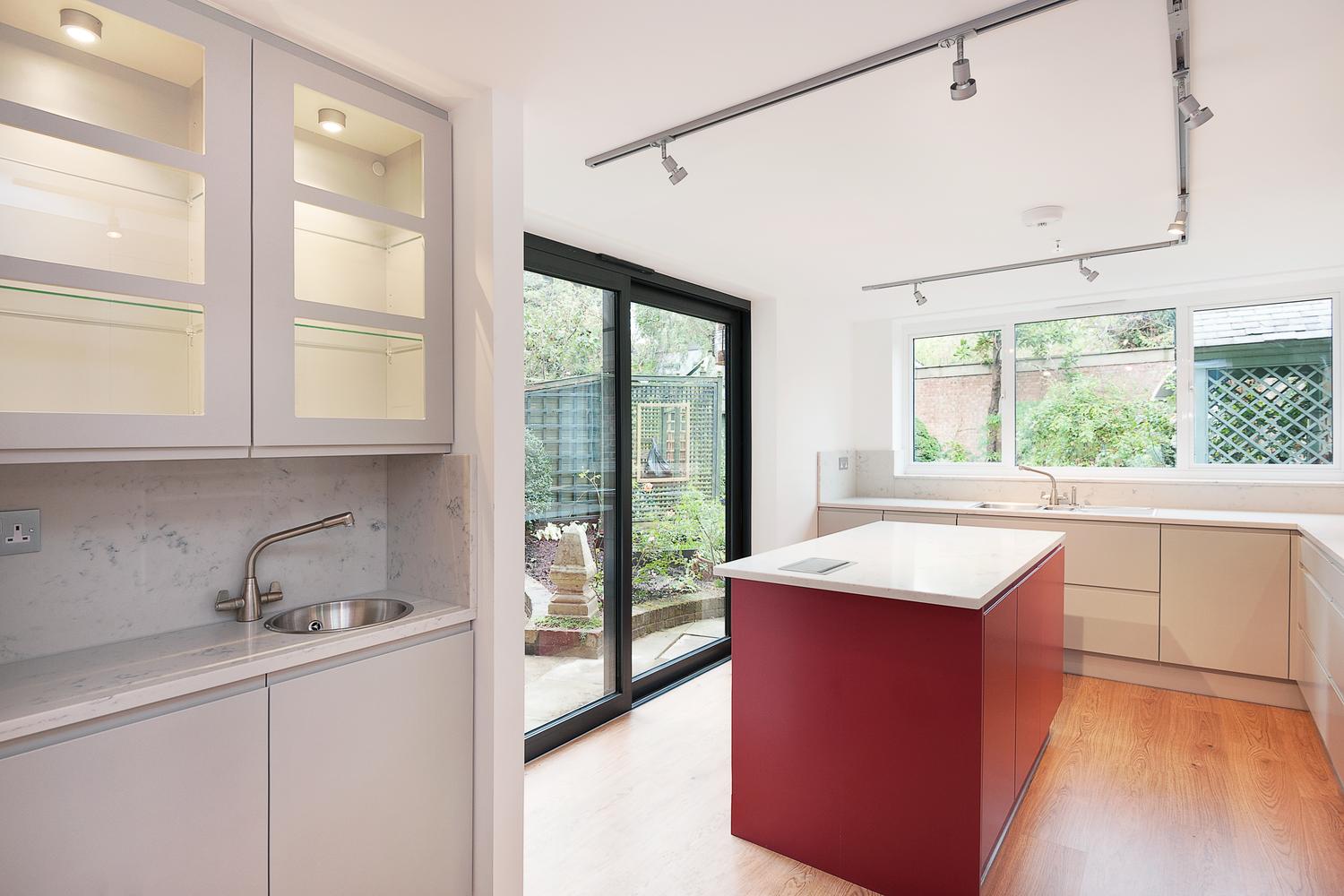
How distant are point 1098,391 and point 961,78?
3.65 metres

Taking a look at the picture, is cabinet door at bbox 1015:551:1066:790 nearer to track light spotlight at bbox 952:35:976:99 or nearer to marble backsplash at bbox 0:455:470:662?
track light spotlight at bbox 952:35:976:99

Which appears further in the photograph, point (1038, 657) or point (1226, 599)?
point (1226, 599)

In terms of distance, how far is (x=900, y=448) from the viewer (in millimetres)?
5238

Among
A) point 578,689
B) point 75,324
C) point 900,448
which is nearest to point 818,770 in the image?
point 578,689

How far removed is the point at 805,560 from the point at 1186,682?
2.76 meters

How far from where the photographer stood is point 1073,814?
97.8 inches

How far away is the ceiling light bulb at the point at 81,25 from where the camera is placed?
55.4 inches

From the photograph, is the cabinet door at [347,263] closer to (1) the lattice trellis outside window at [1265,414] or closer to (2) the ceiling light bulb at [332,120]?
(2) the ceiling light bulb at [332,120]

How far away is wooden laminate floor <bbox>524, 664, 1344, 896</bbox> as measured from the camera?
2.12m

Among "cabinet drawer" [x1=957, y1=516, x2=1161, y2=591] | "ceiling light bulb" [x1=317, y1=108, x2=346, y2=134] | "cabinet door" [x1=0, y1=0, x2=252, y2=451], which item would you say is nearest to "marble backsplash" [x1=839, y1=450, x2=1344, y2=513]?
"cabinet drawer" [x1=957, y1=516, x2=1161, y2=591]

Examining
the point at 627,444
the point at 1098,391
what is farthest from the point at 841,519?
the point at 627,444

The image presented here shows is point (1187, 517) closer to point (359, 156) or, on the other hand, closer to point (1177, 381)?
point (1177, 381)

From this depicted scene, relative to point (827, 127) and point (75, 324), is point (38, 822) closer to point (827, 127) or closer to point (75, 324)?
point (75, 324)

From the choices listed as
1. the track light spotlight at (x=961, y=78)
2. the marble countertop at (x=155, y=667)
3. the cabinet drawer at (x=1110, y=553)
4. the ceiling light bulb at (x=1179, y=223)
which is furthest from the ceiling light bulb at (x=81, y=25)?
the cabinet drawer at (x=1110, y=553)
